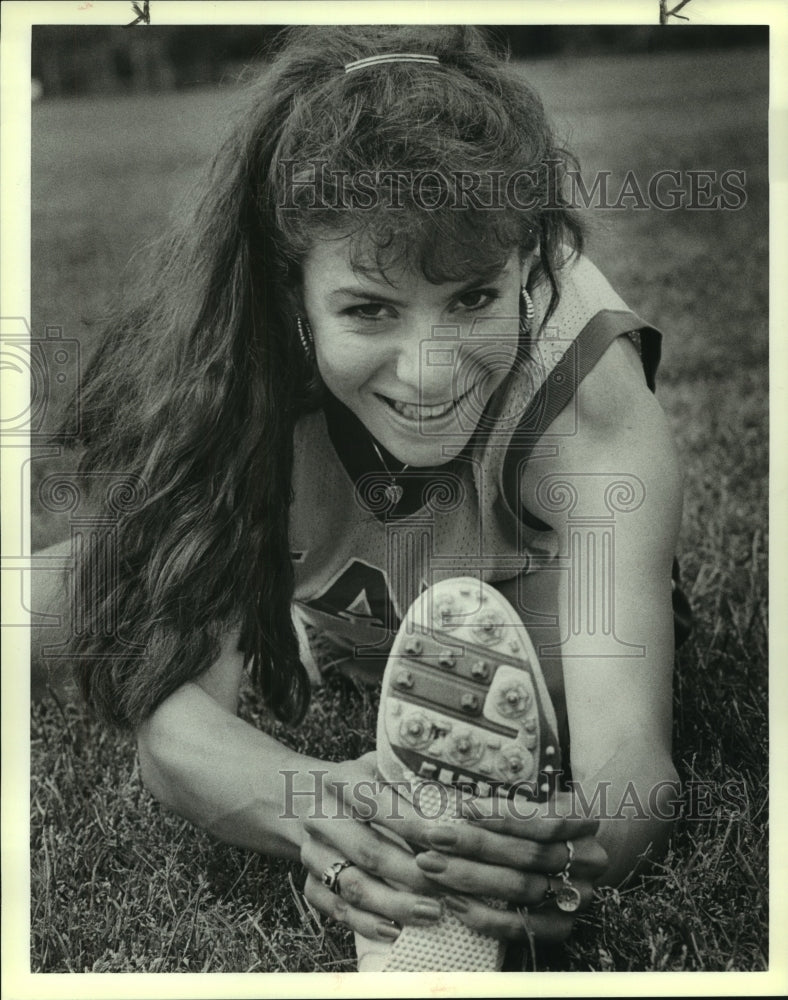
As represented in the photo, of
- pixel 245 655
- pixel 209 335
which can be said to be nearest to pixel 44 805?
pixel 245 655

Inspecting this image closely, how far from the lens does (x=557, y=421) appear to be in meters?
2.23

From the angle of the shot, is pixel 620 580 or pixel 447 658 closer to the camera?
pixel 447 658

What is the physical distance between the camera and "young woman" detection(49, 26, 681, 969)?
7.14 feet

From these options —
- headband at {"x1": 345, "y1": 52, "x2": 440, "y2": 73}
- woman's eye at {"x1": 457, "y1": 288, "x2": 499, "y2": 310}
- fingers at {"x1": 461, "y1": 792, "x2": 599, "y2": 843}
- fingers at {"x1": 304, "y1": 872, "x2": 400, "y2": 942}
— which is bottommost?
fingers at {"x1": 304, "y1": 872, "x2": 400, "y2": 942}

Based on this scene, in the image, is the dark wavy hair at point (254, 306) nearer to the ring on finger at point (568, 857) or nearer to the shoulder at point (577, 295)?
the shoulder at point (577, 295)

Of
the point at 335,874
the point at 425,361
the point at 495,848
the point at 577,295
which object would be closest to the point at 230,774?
the point at 335,874

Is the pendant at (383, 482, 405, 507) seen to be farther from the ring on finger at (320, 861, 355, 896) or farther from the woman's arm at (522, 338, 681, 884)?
the ring on finger at (320, 861, 355, 896)

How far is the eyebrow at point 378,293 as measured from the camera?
2.18 meters

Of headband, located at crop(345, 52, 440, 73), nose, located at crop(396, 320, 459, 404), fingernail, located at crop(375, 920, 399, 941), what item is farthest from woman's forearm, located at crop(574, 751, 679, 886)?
headband, located at crop(345, 52, 440, 73)

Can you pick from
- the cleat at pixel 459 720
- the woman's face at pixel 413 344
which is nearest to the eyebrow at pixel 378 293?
the woman's face at pixel 413 344

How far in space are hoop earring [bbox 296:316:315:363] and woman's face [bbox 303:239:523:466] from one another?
0.04 ft

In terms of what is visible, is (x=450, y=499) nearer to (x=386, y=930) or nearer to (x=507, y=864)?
(x=507, y=864)

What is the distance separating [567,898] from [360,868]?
1.24ft

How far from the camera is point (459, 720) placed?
2082 mm
